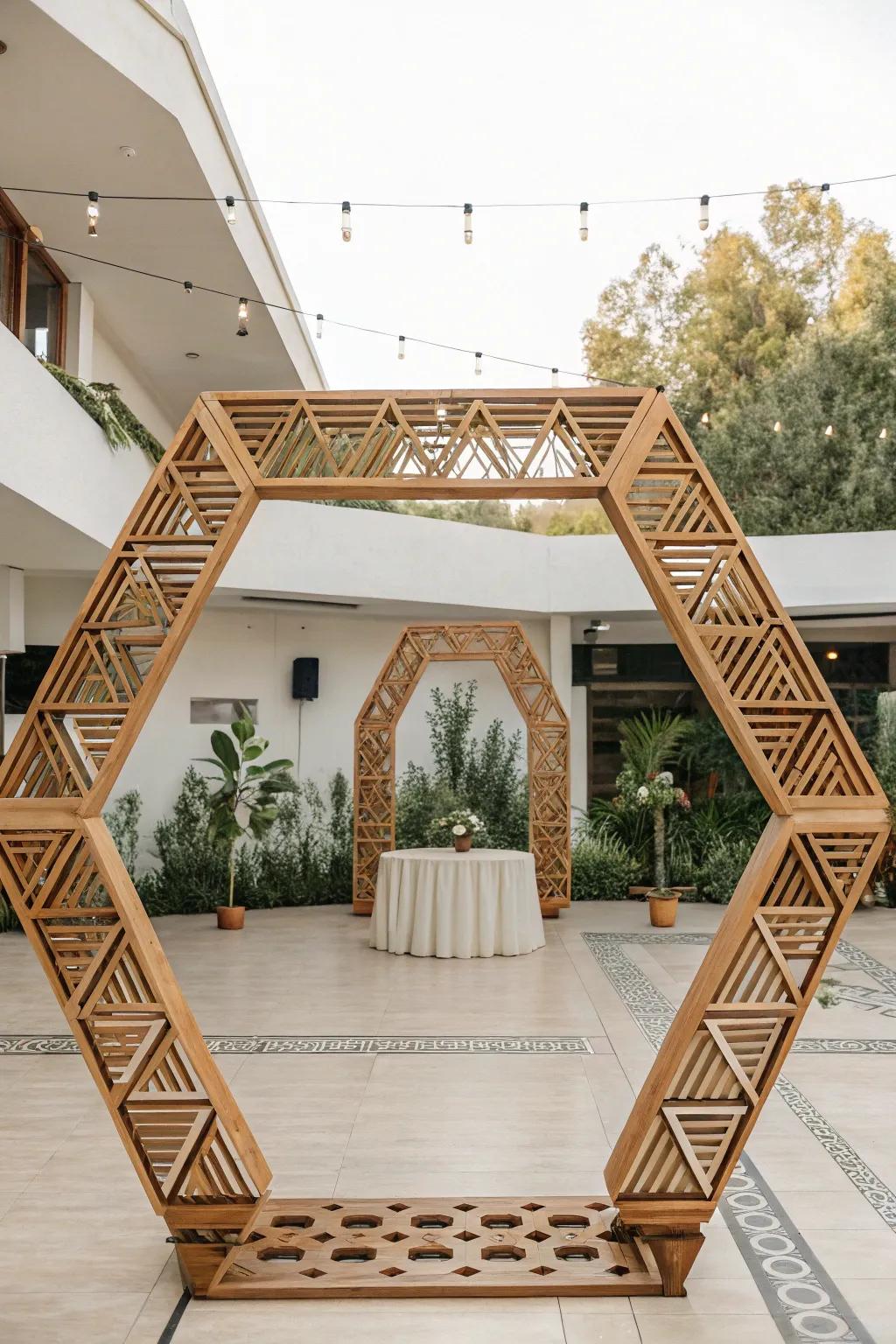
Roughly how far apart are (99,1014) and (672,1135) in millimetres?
1871

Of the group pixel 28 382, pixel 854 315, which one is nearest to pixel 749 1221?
pixel 28 382

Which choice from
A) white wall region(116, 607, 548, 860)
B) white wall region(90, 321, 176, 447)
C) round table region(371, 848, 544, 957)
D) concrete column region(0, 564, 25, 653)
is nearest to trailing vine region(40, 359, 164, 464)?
white wall region(90, 321, 176, 447)

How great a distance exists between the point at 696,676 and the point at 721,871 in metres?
9.12

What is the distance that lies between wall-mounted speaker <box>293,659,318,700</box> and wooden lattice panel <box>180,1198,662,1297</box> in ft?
28.4

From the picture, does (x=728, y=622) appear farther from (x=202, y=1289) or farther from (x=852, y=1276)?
(x=202, y=1289)

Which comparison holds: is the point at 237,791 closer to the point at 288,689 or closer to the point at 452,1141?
the point at 288,689

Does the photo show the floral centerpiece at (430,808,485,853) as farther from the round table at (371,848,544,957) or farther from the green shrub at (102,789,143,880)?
Answer: the green shrub at (102,789,143,880)

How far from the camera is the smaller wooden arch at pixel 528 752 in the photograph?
433 inches

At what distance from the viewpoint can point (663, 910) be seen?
1075 centimetres

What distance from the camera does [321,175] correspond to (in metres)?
27.4

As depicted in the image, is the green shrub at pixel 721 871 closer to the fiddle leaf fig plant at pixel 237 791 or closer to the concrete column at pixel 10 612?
the fiddle leaf fig plant at pixel 237 791

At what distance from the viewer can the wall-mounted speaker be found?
41.6 feet

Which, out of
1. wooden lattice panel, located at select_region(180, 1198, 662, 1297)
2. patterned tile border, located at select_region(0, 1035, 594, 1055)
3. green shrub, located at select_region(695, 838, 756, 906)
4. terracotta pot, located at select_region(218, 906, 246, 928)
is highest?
green shrub, located at select_region(695, 838, 756, 906)

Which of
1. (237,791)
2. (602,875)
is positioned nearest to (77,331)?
(237,791)
